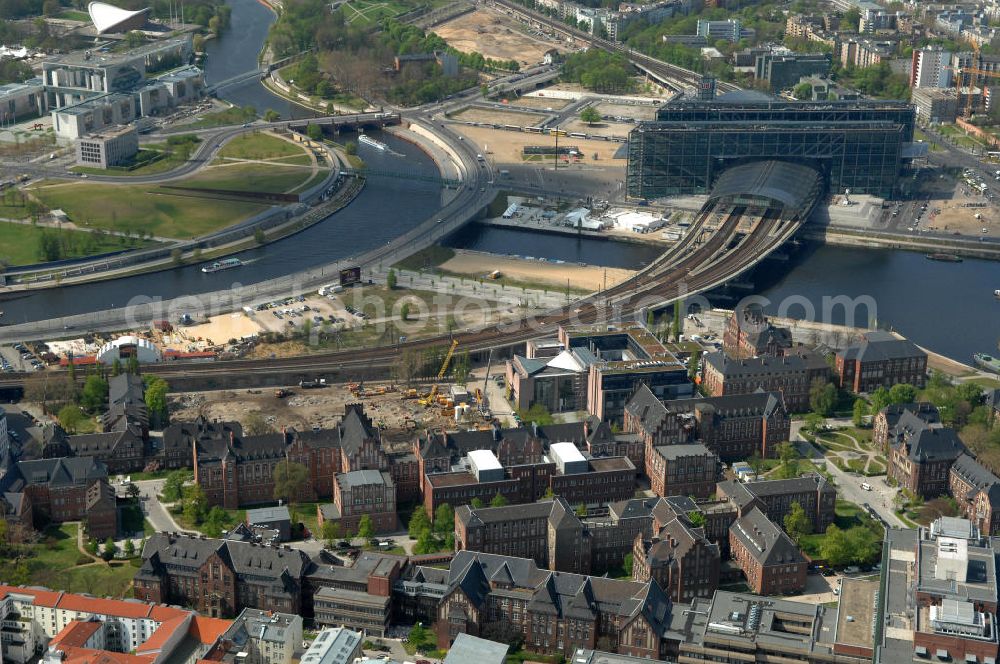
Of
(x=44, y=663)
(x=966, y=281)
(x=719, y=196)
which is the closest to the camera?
(x=44, y=663)

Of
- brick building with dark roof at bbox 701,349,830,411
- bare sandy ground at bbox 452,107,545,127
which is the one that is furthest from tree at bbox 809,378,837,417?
bare sandy ground at bbox 452,107,545,127

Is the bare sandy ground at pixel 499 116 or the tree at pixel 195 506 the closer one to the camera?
the tree at pixel 195 506

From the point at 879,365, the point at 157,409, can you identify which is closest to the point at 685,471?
the point at 879,365

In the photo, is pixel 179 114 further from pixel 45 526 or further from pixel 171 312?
pixel 45 526

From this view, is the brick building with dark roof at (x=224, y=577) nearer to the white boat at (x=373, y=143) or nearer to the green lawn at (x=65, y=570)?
the green lawn at (x=65, y=570)

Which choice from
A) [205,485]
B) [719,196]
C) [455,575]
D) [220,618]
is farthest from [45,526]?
[719,196]

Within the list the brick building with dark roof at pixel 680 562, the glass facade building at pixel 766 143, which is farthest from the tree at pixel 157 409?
the glass facade building at pixel 766 143

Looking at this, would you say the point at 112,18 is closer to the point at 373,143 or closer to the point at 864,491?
the point at 373,143
